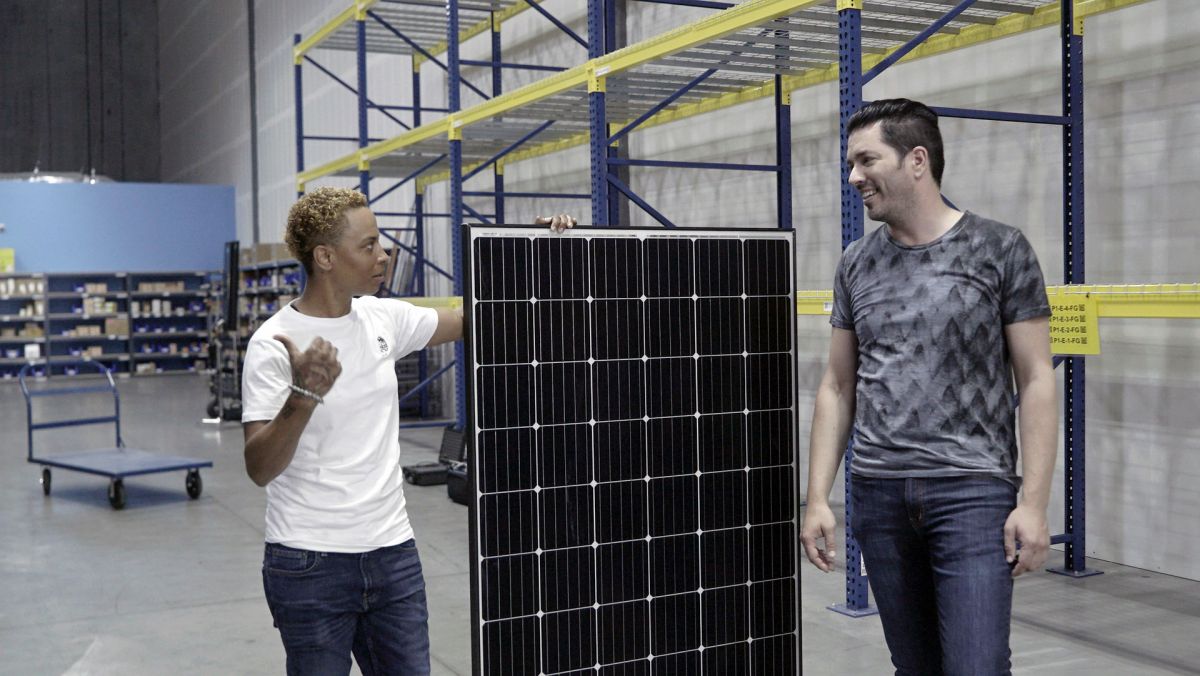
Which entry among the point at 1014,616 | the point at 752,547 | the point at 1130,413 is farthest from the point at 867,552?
the point at 1130,413

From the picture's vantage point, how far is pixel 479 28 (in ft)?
43.7

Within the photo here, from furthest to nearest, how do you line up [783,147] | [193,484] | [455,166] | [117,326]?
[117,326], [455,166], [193,484], [783,147]

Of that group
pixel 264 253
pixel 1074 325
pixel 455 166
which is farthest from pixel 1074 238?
pixel 264 253

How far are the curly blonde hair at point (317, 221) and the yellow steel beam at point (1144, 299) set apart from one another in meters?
1.98

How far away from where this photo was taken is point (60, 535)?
7.99 metres

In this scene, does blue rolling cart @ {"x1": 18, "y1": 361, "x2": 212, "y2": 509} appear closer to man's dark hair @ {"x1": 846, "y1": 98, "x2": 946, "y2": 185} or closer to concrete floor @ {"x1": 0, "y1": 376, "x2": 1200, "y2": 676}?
concrete floor @ {"x1": 0, "y1": 376, "x2": 1200, "y2": 676}

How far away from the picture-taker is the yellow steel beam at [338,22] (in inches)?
472

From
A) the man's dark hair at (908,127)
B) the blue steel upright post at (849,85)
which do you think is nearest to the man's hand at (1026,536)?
the man's dark hair at (908,127)

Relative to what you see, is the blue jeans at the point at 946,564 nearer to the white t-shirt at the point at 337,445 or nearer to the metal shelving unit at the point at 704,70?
the white t-shirt at the point at 337,445

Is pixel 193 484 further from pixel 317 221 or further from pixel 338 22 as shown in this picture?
pixel 317 221

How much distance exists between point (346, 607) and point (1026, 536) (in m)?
1.46

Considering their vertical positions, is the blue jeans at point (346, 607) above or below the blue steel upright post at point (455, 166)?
below

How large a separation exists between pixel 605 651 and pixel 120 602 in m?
4.10

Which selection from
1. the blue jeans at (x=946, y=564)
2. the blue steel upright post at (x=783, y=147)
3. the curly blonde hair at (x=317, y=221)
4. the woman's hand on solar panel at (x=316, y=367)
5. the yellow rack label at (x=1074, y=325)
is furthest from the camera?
the blue steel upright post at (x=783, y=147)
